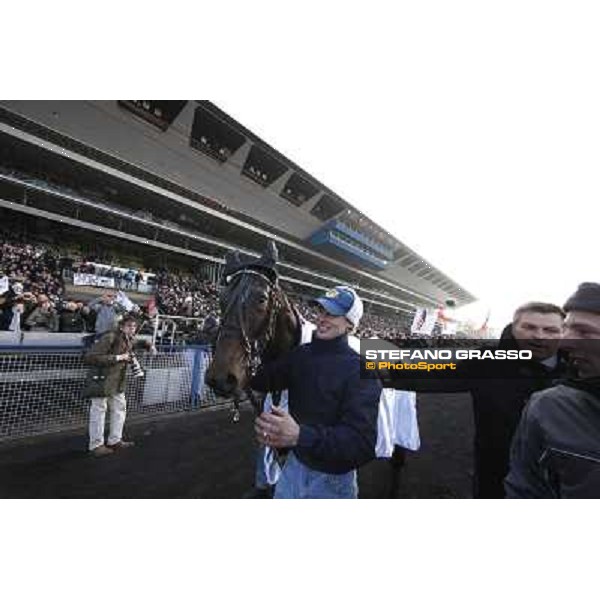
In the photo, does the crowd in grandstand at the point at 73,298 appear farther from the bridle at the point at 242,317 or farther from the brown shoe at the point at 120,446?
the brown shoe at the point at 120,446

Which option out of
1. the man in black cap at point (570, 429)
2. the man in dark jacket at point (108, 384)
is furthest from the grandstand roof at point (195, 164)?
the man in black cap at point (570, 429)

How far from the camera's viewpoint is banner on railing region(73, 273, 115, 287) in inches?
598

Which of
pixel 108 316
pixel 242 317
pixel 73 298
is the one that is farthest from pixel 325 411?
pixel 73 298

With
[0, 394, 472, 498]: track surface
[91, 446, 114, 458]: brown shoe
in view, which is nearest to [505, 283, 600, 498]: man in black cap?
[0, 394, 472, 498]: track surface

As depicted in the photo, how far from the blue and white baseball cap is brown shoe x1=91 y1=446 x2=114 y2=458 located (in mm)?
4425

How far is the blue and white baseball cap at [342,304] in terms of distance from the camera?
79.7 inches

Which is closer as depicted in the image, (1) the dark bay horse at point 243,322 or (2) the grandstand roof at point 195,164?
(1) the dark bay horse at point 243,322

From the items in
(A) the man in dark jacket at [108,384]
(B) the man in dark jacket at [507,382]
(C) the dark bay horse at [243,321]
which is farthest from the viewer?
(A) the man in dark jacket at [108,384]

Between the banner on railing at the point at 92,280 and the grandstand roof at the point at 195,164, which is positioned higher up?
the grandstand roof at the point at 195,164

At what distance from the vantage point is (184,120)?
2384 cm

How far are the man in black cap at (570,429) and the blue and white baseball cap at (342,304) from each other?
95 cm

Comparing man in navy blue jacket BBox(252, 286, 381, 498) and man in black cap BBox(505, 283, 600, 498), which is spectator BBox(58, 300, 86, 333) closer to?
man in navy blue jacket BBox(252, 286, 381, 498)

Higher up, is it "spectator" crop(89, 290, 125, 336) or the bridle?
the bridle

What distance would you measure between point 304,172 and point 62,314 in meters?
28.7
